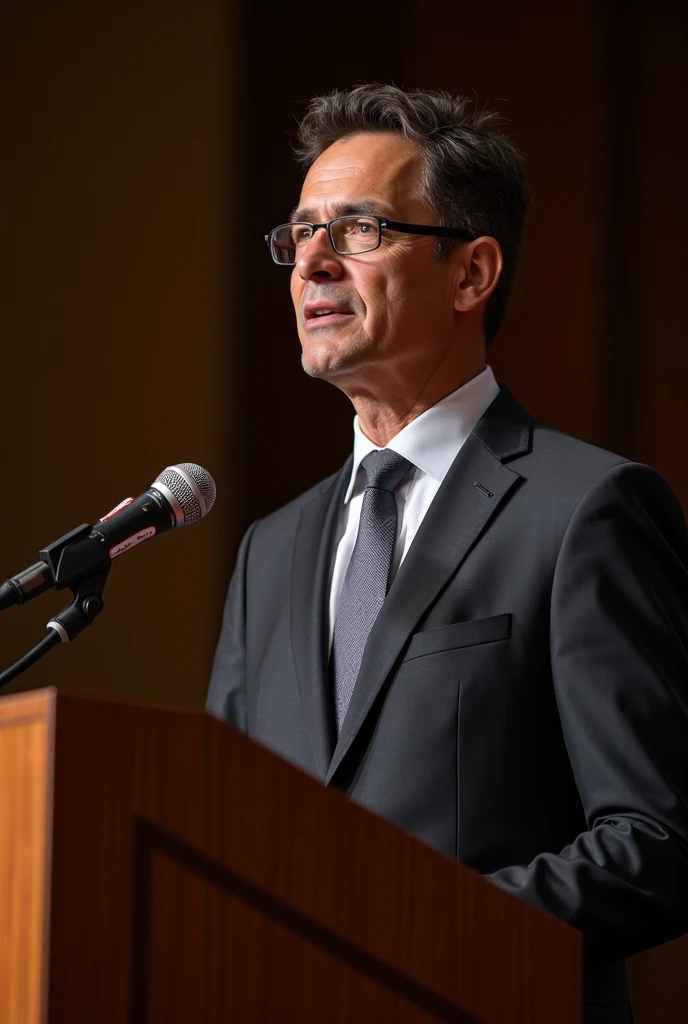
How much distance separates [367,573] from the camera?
172 cm

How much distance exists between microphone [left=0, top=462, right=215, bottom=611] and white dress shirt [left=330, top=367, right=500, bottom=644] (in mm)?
437

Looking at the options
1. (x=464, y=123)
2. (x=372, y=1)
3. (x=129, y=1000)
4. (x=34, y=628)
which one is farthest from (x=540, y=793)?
(x=372, y=1)

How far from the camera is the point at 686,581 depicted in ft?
5.20

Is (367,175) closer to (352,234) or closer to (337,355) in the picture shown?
(352,234)

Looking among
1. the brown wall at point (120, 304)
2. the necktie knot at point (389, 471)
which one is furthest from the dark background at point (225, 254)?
the necktie knot at point (389, 471)

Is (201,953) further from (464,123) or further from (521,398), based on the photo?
(521,398)

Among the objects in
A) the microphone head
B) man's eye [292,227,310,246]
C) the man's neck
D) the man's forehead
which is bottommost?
the microphone head

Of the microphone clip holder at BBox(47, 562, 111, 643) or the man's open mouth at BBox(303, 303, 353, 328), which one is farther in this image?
the man's open mouth at BBox(303, 303, 353, 328)

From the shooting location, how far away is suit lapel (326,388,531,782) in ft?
5.13

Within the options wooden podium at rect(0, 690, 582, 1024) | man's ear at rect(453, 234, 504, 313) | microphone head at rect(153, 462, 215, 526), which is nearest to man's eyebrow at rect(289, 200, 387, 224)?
man's ear at rect(453, 234, 504, 313)

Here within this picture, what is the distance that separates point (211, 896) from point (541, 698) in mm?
780

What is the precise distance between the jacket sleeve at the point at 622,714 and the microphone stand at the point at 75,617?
1.68 feet

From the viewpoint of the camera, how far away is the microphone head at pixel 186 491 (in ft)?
4.33

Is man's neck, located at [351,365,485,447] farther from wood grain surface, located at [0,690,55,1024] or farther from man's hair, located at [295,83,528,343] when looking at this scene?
wood grain surface, located at [0,690,55,1024]
